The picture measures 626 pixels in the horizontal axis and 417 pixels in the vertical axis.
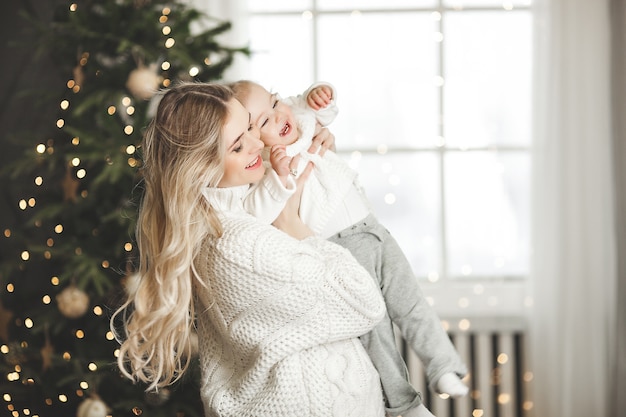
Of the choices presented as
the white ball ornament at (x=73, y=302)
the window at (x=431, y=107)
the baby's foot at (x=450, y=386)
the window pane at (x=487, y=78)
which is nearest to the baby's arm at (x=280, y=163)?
the baby's foot at (x=450, y=386)

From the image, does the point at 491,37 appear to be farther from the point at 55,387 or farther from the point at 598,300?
the point at 55,387

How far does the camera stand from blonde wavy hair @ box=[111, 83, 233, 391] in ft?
5.20

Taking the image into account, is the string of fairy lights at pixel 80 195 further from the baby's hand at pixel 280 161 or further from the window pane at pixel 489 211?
the window pane at pixel 489 211

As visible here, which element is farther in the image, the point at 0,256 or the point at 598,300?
the point at 0,256

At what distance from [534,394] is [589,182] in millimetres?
923

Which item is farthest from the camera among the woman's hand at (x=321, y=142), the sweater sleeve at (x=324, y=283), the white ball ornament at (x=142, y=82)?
the white ball ornament at (x=142, y=82)

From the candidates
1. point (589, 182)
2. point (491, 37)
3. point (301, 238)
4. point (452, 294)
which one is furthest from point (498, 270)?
point (301, 238)

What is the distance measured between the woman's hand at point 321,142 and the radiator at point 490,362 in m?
1.58

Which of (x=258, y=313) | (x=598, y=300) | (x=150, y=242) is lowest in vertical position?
(x=598, y=300)

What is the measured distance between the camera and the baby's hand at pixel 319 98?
1.93 meters

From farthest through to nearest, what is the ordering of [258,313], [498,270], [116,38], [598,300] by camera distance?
[498,270] < [598,300] < [116,38] < [258,313]

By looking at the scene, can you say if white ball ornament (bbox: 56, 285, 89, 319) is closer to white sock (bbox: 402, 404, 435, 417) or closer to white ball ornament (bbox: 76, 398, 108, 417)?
white ball ornament (bbox: 76, 398, 108, 417)

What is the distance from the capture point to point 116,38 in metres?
2.64

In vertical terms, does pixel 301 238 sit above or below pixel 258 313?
above
